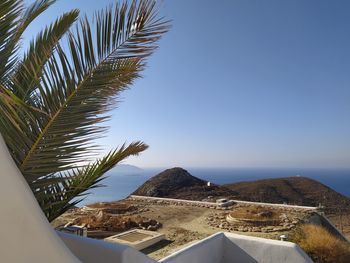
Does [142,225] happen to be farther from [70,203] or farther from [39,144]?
[39,144]

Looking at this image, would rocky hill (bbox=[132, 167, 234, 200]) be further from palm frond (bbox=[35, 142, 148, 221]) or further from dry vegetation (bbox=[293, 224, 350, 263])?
palm frond (bbox=[35, 142, 148, 221])

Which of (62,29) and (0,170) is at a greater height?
(62,29)

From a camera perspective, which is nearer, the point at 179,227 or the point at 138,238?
the point at 138,238

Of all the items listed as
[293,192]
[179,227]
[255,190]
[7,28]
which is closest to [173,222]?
[179,227]

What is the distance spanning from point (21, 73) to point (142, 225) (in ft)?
31.2

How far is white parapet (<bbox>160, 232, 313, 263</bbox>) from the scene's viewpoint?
5.93 metres

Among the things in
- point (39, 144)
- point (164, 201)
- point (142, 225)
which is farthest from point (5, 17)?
point (164, 201)

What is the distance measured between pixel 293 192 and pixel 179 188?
993 cm

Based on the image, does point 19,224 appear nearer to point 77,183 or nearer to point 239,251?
point 77,183

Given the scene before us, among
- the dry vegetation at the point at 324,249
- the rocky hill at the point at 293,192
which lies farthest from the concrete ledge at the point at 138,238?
the rocky hill at the point at 293,192

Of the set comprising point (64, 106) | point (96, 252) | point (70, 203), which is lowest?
point (96, 252)

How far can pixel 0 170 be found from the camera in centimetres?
174

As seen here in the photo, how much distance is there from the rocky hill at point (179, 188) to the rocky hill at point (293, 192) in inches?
79.4

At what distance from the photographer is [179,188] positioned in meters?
24.3
